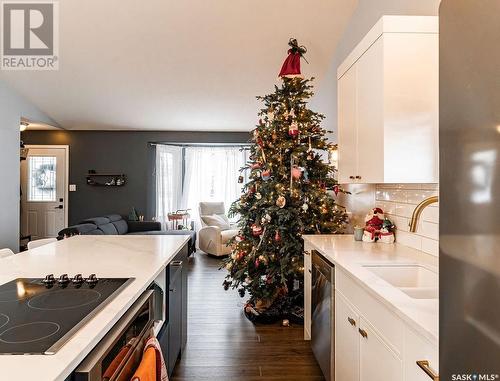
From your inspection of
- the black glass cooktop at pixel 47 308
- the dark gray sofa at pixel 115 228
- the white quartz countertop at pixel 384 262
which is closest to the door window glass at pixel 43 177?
the dark gray sofa at pixel 115 228

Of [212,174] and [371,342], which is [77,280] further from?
[212,174]

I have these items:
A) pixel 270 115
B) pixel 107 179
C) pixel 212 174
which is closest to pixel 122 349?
pixel 270 115

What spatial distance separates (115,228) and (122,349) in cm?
518

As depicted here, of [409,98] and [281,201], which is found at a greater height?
[409,98]

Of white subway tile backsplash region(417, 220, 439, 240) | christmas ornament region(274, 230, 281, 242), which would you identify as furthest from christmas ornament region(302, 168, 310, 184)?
white subway tile backsplash region(417, 220, 439, 240)

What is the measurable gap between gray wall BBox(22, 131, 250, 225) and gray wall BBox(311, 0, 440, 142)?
2.69 meters

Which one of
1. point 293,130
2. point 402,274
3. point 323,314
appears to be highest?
point 293,130

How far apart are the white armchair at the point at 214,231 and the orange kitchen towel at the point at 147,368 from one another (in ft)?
16.2

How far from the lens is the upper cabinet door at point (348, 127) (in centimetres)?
242

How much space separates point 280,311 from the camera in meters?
3.39

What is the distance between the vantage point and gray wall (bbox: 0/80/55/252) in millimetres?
4840

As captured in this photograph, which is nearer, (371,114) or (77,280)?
(77,280)

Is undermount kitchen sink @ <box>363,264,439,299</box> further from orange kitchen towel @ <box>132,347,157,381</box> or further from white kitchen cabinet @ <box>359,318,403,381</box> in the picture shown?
orange kitchen towel @ <box>132,347,157,381</box>

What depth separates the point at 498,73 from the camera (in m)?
0.53
